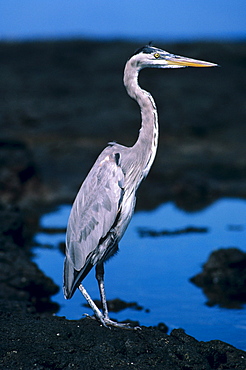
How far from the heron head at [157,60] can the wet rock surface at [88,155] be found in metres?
2.19

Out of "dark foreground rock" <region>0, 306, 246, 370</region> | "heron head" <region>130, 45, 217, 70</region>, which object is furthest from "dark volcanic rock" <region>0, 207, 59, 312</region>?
"heron head" <region>130, 45, 217, 70</region>

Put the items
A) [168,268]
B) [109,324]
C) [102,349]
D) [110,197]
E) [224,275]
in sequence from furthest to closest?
[168,268] < [224,275] < [110,197] < [109,324] < [102,349]

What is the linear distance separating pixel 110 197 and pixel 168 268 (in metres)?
3.81

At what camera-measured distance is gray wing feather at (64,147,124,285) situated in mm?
5352

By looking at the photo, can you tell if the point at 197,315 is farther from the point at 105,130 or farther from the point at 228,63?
the point at 228,63

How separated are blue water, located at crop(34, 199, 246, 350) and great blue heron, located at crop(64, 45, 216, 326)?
1727mm

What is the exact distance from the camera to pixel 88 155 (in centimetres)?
1647

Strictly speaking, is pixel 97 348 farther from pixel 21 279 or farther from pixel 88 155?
pixel 88 155

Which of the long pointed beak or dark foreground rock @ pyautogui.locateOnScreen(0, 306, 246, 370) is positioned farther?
the long pointed beak

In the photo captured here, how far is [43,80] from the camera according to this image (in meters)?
22.6

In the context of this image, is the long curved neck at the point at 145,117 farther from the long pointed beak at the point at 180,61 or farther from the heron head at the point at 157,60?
the long pointed beak at the point at 180,61

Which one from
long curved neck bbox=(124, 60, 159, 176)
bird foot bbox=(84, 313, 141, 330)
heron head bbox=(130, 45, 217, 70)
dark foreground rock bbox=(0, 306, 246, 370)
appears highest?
heron head bbox=(130, 45, 217, 70)

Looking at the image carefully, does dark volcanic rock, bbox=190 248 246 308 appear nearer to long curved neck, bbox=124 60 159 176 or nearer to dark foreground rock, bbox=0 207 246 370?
long curved neck, bbox=124 60 159 176

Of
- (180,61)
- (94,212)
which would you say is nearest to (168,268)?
(94,212)
